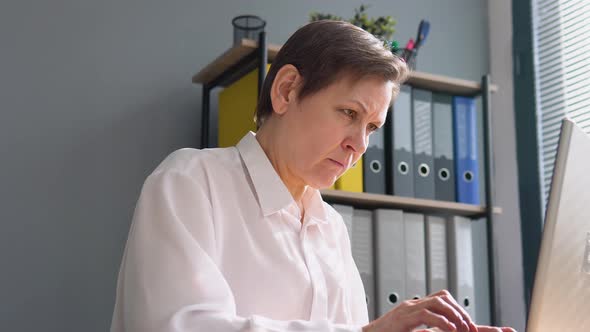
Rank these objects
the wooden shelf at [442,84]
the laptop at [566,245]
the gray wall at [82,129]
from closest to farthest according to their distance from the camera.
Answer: the laptop at [566,245] → the gray wall at [82,129] → the wooden shelf at [442,84]

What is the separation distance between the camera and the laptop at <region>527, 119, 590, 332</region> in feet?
3.15

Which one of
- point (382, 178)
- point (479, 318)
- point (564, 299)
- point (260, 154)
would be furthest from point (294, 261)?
point (479, 318)

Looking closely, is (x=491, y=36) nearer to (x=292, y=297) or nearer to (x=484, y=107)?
(x=484, y=107)

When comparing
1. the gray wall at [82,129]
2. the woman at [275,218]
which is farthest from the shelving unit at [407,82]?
the woman at [275,218]

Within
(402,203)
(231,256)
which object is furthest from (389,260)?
(231,256)

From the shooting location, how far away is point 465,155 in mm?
2469

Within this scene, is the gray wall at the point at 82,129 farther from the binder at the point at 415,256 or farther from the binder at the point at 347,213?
the binder at the point at 415,256

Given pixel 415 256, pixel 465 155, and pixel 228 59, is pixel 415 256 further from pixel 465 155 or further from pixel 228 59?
pixel 228 59

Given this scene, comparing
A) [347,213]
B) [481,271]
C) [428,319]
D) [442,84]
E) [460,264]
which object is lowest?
[481,271]

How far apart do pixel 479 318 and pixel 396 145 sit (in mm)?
755

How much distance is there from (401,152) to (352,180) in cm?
19

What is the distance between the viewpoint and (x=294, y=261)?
49.4 inches

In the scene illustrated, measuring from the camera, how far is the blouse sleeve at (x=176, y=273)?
101cm

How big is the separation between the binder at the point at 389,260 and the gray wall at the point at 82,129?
25.4 inches
